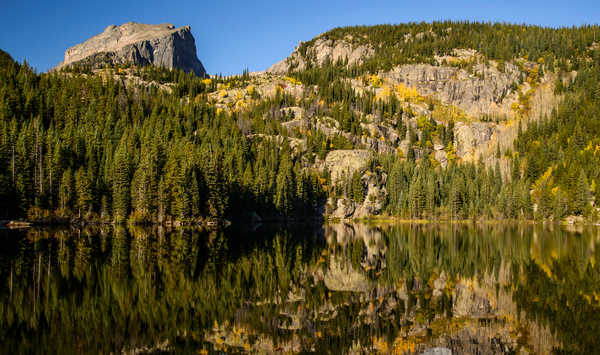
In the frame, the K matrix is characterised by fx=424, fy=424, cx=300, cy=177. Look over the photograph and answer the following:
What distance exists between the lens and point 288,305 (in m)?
19.9

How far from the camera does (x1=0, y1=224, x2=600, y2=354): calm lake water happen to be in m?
14.8

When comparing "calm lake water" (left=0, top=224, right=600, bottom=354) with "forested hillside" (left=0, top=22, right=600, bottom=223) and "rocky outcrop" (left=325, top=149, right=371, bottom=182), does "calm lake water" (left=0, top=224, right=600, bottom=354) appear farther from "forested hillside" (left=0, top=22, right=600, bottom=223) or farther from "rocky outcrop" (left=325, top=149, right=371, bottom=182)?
"rocky outcrop" (left=325, top=149, right=371, bottom=182)

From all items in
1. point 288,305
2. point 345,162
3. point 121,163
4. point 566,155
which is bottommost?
point 288,305

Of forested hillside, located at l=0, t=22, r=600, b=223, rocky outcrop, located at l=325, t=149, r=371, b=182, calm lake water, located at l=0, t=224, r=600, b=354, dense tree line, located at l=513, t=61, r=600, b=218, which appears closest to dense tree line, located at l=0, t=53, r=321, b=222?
forested hillside, located at l=0, t=22, r=600, b=223

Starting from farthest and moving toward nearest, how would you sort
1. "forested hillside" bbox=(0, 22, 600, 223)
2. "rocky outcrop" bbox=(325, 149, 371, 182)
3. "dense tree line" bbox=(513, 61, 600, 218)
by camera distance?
"rocky outcrop" bbox=(325, 149, 371, 182), "dense tree line" bbox=(513, 61, 600, 218), "forested hillside" bbox=(0, 22, 600, 223)

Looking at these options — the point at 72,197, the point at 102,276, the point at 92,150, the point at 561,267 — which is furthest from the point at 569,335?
the point at 92,150

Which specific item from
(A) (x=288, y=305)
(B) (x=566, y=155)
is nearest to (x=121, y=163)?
(A) (x=288, y=305)

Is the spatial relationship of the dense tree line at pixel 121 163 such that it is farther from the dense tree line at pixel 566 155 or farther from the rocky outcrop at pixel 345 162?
the dense tree line at pixel 566 155

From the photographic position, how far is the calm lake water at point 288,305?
14.8 metres

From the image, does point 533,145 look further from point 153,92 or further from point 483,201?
point 153,92

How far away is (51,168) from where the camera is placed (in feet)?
250

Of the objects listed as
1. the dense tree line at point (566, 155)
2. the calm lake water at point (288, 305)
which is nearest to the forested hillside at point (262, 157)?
the dense tree line at point (566, 155)

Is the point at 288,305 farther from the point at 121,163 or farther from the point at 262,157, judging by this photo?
the point at 262,157

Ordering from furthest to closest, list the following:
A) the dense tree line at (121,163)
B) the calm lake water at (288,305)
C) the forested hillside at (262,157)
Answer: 1. the forested hillside at (262,157)
2. the dense tree line at (121,163)
3. the calm lake water at (288,305)
